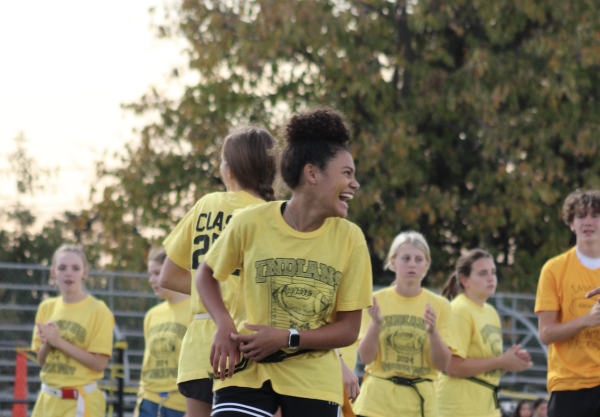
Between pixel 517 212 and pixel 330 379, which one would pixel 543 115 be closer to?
pixel 517 212

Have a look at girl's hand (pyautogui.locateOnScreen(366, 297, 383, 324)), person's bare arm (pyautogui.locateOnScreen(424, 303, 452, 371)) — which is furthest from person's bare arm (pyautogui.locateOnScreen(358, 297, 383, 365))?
person's bare arm (pyautogui.locateOnScreen(424, 303, 452, 371))

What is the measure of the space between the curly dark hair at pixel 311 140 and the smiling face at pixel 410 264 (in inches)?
106

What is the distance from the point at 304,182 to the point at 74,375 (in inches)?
159

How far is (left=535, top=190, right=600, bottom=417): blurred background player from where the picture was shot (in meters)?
4.68

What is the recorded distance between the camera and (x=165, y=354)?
6684 mm

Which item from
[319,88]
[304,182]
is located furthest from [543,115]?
[304,182]

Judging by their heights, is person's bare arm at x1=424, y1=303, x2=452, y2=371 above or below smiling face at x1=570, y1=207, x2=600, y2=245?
below

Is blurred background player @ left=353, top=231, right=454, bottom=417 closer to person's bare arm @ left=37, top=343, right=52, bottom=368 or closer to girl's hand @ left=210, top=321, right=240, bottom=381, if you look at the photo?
girl's hand @ left=210, top=321, right=240, bottom=381

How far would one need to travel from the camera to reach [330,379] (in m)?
3.04

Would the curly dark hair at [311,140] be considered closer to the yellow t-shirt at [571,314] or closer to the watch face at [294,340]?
the watch face at [294,340]

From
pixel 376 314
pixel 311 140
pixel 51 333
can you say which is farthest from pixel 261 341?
pixel 51 333

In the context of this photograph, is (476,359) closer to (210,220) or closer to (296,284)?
(210,220)

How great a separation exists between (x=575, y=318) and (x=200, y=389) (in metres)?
2.51

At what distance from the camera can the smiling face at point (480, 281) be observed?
21.1 ft
